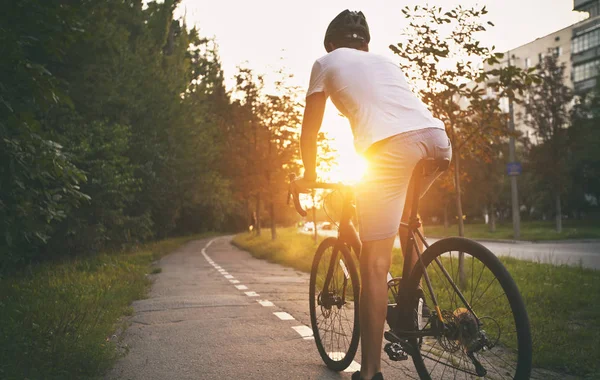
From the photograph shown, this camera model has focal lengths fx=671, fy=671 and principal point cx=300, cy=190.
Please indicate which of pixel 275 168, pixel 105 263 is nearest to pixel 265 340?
pixel 105 263

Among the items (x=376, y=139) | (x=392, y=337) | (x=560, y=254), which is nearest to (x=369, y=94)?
(x=376, y=139)

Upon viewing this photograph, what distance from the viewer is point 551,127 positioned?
125ft

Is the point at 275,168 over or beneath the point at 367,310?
over

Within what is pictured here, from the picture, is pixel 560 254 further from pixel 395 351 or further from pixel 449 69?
pixel 395 351

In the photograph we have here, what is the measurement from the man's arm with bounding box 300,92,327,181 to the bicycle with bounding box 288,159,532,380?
306 mm

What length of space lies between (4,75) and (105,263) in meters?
10.4

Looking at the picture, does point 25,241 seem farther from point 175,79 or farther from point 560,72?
point 560,72

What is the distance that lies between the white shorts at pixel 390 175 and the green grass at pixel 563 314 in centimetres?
68

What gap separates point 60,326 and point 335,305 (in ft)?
7.87

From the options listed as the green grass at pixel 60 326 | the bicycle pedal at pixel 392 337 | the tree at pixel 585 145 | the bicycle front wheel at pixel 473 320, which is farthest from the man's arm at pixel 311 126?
the tree at pixel 585 145

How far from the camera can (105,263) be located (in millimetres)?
15906

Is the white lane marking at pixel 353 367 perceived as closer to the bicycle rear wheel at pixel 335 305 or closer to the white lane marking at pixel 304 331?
the bicycle rear wheel at pixel 335 305

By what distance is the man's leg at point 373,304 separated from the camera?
3492 mm

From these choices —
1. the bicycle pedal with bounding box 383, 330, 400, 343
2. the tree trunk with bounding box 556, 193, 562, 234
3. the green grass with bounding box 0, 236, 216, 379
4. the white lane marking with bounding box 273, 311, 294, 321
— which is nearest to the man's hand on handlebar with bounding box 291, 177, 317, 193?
the bicycle pedal with bounding box 383, 330, 400, 343
